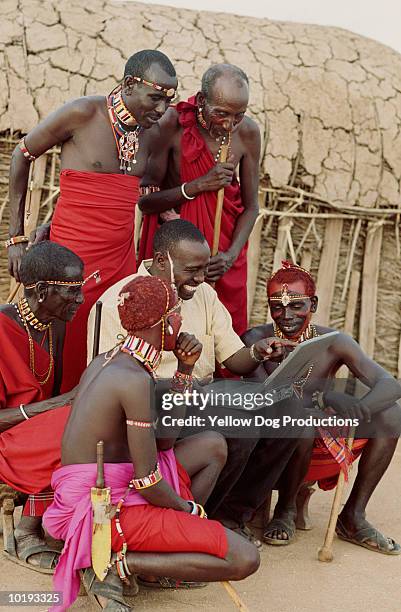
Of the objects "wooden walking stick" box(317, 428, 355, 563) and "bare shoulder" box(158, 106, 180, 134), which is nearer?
"wooden walking stick" box(317, 428, 355, 563)

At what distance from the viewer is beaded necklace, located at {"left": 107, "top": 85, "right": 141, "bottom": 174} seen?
4.93 metres

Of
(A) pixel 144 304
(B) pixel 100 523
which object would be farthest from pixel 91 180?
(B) pixel 100 523

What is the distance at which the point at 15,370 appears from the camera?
4.46 metres

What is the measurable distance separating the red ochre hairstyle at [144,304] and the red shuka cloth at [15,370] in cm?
88

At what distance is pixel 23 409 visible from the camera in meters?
4.38

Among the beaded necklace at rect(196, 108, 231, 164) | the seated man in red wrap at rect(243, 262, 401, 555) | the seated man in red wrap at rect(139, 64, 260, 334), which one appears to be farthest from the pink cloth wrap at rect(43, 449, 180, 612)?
the beaded necklace at rect(196, 108, 231, 164)

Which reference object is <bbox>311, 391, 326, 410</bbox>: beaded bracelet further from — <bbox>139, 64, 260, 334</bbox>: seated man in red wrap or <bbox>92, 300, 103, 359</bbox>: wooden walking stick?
<bbox>92, 300, 103, 359</bbox>: wooden walking stick

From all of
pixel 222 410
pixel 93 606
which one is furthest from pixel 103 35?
pixel 93 606

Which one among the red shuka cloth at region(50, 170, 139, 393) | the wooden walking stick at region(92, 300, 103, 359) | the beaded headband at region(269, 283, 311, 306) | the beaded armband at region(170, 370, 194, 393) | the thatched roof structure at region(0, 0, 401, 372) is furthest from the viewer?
the thatched roof structure at region(0, 0, 401, 372)

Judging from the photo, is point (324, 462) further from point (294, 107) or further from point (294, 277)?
point (294, 107)

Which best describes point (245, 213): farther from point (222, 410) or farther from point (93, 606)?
point (93, 606)

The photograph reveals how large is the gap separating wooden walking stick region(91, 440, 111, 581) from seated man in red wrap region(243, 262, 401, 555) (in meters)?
1.35

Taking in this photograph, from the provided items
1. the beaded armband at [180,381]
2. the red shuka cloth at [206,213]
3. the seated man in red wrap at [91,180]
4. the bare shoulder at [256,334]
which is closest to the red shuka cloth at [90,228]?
the seated man in red wrap at [91,180]

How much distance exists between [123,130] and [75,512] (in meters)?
2.05
